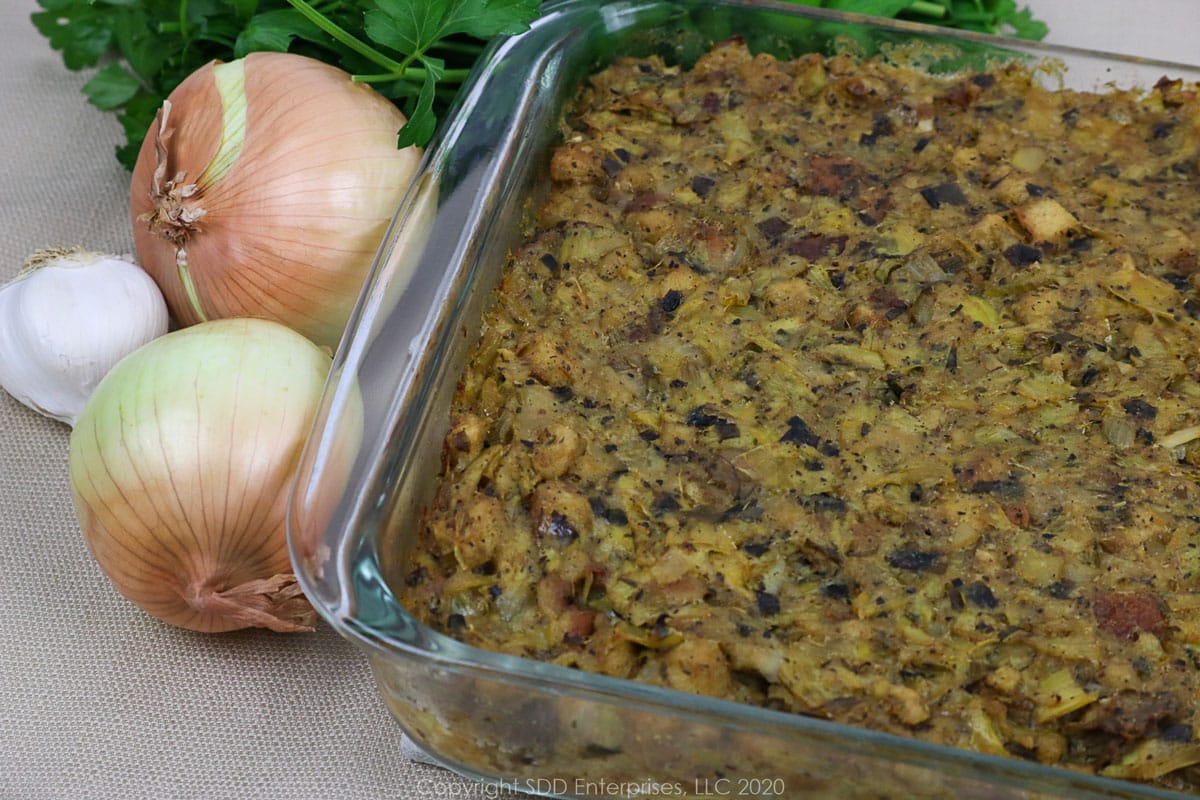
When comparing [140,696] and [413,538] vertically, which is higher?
[413,538]

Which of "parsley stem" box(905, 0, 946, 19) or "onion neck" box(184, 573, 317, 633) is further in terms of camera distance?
"parsley stem" box(905, 0, 946, 19)

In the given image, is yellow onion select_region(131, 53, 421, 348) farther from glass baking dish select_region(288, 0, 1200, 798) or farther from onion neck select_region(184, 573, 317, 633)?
onion neck select_region(184, 573, 317, 633)

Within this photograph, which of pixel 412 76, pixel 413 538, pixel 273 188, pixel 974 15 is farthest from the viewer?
pixel 974 15

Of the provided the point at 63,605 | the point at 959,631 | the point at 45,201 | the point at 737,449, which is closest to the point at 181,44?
the point at 45,201

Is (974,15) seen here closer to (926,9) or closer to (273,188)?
(926,9)

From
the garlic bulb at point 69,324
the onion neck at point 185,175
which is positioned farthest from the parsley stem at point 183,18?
the garlic bulb at point 69,324

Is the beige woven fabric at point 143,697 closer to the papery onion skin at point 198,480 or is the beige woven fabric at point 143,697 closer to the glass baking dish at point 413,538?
the papery onion skin at point 198,480

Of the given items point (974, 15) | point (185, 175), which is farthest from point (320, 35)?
point (974, 15)

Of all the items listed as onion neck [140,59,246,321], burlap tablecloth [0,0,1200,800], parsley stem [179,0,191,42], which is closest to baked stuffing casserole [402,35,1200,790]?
burlap tablecloth [0,0,1200,800]
